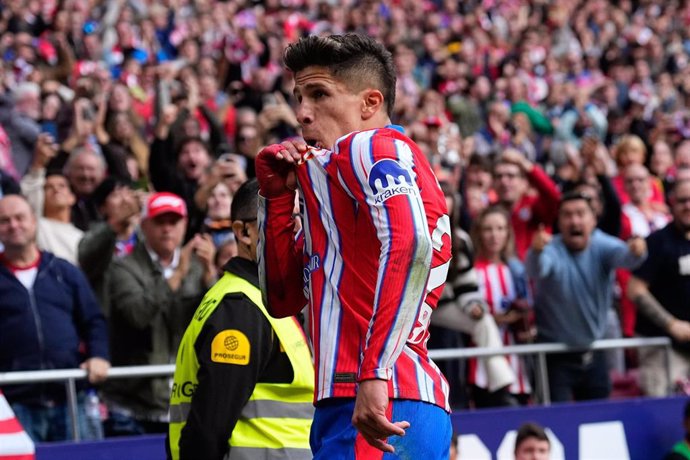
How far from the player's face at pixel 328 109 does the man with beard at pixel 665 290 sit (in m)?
6.50

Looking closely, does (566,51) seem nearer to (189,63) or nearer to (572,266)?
(189,63)

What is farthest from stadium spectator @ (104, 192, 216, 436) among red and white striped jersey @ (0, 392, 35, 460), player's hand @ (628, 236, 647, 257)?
player's hand @ (628, 236, 647, 257)

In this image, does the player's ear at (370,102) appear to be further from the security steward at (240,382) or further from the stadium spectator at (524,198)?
the stadium spectator at (524,198)

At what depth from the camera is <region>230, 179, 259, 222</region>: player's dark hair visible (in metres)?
5.56

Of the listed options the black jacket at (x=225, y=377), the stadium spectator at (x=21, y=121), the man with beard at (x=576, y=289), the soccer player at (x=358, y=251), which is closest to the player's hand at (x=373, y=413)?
the soccer player at (x=358, y=251)

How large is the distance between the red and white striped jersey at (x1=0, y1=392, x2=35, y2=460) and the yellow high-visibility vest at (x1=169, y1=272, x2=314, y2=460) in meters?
0.96

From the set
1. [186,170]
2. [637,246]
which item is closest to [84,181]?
[186,170]

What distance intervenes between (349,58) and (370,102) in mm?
152

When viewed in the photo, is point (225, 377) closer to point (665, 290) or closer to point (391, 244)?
point (391, 244)

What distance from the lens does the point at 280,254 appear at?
421 cm

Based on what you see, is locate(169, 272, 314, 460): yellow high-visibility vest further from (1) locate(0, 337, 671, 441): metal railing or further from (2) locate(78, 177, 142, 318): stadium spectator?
(2) locate(78, 177, 142, 318): stadium spectator

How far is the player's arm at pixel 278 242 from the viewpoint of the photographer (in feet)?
13.6

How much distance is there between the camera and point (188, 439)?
513cm

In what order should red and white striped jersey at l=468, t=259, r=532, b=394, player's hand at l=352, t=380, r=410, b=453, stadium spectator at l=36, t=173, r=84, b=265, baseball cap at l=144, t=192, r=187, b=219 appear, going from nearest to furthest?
player's hand at l=352, t=380, r=410, b=453 < baseball cap at l=144, t=192, r=187, b=219 < stadium spectator at l=36, t=173, r=84, b=265 < red and white striped jersey at l=468, t=259, r=532, b=394
